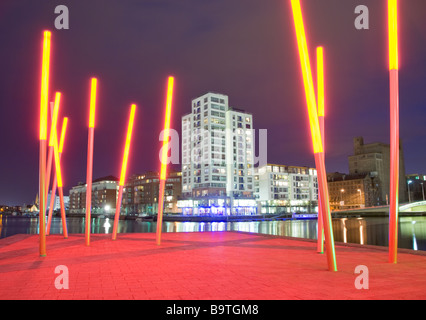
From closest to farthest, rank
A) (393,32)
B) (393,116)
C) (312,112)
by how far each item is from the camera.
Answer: (312,112)
(393,116)
(393,32)

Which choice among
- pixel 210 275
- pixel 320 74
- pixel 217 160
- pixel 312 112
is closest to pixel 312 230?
pixel 320 74

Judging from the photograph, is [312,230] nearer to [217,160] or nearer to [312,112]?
[312,112]

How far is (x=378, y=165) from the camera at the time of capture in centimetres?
18150

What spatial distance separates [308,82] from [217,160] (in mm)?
108454

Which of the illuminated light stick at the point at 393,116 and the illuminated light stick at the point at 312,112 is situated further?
the illuminated light stick at the point at 393,116

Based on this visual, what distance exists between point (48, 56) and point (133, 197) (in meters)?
179

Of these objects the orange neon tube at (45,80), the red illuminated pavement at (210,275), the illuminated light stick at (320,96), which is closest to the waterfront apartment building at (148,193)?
the orange neon tube at (45,80)

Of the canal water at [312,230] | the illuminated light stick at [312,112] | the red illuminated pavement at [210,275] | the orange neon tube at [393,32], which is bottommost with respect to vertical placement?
the canal water at [312,230]

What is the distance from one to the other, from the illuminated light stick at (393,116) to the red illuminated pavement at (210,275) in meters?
0.89

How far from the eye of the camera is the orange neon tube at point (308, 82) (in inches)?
400

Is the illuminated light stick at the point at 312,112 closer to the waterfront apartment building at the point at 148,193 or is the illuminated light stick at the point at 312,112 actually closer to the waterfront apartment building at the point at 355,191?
the waterfront apartment building at the point at 148,193

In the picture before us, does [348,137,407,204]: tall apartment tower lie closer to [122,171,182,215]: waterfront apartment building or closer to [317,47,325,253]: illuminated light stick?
[122,171,182,215]: waterfront apartment building
